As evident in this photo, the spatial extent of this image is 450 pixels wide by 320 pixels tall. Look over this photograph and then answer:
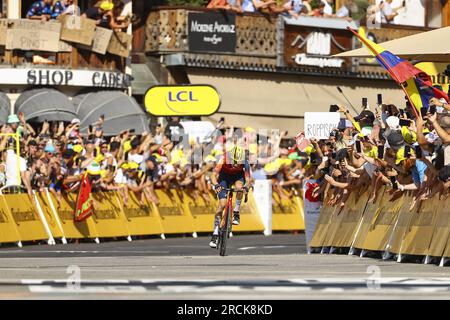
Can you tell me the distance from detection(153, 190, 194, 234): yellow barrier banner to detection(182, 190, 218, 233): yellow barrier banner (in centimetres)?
14

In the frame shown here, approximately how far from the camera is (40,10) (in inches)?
1620

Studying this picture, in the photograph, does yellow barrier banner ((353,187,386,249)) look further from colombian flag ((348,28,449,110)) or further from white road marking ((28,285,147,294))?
white road marking ((28,285,147,294))

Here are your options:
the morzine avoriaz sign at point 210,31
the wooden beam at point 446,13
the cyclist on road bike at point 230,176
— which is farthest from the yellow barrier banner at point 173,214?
the wooden beam at point 446,13

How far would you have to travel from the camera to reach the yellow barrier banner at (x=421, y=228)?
21125mm

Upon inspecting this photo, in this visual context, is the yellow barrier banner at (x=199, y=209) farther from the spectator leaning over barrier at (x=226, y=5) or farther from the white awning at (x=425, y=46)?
the spectator leaning over barrier at (x=226, y=5)

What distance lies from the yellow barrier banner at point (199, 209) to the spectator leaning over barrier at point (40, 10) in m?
7.93

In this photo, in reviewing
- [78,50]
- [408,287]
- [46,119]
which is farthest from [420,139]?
[78,50]

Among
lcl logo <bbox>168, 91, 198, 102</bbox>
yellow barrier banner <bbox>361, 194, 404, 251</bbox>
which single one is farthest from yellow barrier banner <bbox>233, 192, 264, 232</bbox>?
yellow barrier banner <bbox>361, 194, 404, 251</bbox>

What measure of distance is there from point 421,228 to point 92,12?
22600mm

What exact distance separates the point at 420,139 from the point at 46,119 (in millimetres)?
20367

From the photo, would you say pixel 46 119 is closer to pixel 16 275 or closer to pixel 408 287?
pixel 16 275

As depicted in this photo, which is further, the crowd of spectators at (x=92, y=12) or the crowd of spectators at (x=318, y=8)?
the crowd of spectators at (x=318, y=8)

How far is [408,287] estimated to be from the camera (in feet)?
52.5
